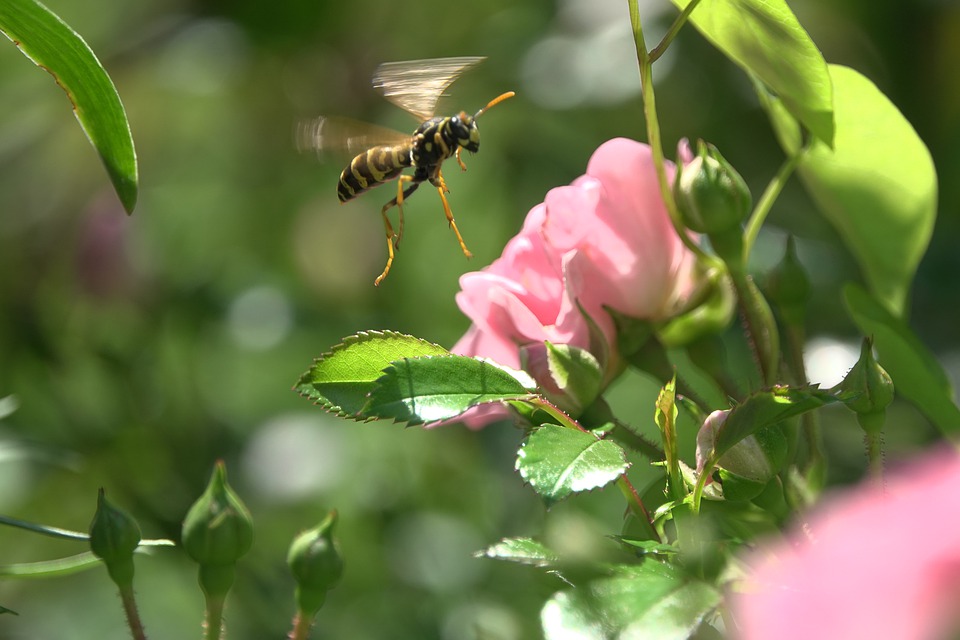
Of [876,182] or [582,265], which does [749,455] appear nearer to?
[582,265]

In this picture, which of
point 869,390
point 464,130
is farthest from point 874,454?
point 464,130

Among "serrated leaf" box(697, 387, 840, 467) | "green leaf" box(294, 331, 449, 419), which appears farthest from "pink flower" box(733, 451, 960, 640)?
"green leaf" box(294, 331, 449, 419)

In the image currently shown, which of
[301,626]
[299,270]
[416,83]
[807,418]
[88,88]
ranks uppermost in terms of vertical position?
[88,88]

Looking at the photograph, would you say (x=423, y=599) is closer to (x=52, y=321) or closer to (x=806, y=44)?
(x=52, y=321)

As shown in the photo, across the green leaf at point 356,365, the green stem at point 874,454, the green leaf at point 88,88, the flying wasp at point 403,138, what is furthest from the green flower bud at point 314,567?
the flying wasp at point 403,138

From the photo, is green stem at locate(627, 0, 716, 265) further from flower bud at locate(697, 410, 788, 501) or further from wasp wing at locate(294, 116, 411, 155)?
wasp wing at locate(294, 116, 411, 155)

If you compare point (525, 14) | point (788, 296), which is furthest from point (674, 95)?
point (788, 296)
